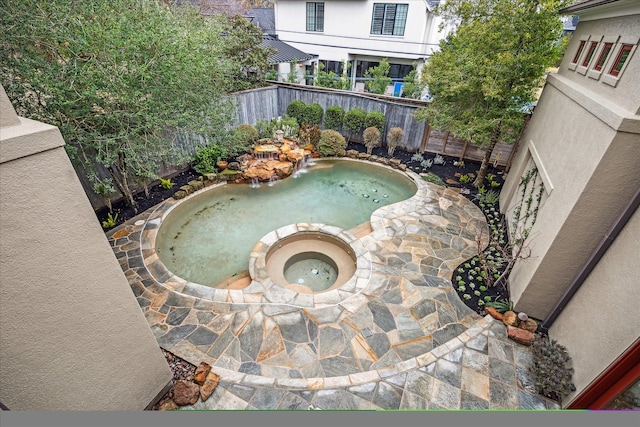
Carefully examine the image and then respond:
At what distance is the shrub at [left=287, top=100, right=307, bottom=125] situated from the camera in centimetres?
1321

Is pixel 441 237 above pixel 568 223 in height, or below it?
below

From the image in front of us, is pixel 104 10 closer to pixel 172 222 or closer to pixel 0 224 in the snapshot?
pixel 172 222

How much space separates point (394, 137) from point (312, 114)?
4.05m

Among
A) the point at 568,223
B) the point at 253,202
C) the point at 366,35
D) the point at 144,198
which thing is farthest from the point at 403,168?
the point at 366,35

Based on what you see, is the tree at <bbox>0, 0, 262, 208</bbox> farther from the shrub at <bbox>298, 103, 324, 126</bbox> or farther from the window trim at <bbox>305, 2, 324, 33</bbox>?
the window trim at <bbox>305, 2, 324, 33</bbox>

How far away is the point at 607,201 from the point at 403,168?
737cm

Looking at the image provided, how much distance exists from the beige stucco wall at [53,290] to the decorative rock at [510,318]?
244 inches

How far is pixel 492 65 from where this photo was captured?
7930mm

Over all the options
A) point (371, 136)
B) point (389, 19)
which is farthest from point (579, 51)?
point (389, 19)

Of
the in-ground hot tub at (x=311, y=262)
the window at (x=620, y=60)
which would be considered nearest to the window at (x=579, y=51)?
the window at (x=620, y=60)

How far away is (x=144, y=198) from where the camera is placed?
8820mm

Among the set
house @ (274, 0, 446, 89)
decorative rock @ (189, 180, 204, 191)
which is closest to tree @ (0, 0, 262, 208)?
decorative rock @ (189, 180, 204, 191)

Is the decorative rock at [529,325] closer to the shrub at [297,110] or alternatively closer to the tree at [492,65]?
the tree at [492,65]

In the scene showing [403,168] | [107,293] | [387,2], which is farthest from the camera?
[387,2]
